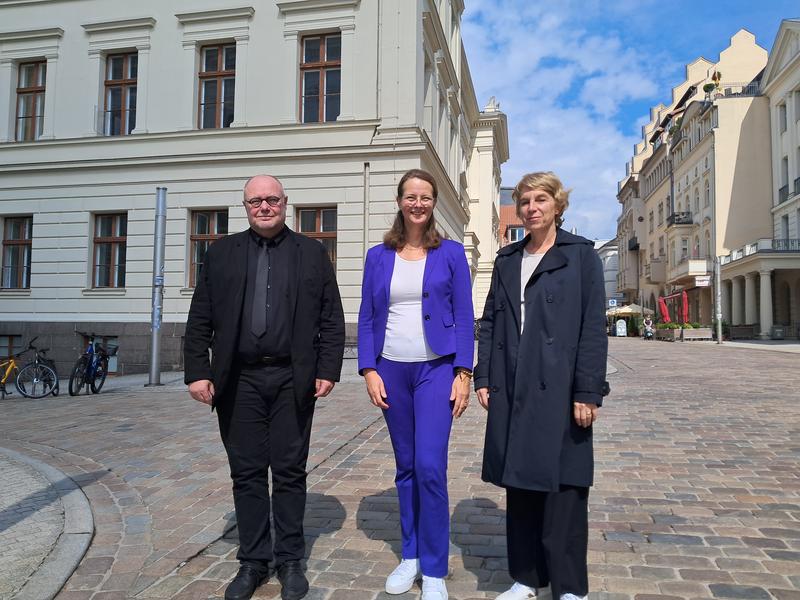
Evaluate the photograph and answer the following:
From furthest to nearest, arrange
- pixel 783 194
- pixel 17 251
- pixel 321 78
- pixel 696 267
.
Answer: pixel 696 267 → pixel 783 194 → pixel 17 251 → pixel 321 78

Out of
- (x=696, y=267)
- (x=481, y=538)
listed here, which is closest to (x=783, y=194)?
(x=696, y=267)

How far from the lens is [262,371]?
9.95 feet

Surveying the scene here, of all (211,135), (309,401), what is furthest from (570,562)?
(211,135)

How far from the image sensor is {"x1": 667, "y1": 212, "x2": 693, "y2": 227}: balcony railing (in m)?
52.9

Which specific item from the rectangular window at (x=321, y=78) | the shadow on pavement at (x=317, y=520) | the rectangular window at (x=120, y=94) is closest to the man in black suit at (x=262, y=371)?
the shadow on pavement at (x=317, y=520)

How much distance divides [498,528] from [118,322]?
16556 mm

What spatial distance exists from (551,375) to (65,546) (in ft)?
9.18

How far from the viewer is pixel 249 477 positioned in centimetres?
303

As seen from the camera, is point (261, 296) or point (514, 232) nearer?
point (261, 296)

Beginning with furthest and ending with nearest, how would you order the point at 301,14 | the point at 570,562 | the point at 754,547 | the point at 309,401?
the point at 301,14 → the point at 754,547 → the point at 309,401 → the point at 570,562

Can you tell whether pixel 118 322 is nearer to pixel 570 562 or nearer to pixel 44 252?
pixel 44 252

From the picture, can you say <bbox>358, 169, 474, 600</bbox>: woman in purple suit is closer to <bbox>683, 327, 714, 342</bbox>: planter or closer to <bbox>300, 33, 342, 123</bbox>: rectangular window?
<bbox>300, 33, 342, 123</bbox>: rectangular window

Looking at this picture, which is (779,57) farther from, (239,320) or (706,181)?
(239,320)

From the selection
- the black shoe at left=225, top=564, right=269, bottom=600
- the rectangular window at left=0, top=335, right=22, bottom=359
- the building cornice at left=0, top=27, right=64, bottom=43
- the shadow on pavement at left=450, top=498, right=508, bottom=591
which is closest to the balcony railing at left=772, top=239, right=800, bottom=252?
the building cornice at left=0, top=27, right=64, bottom=43
